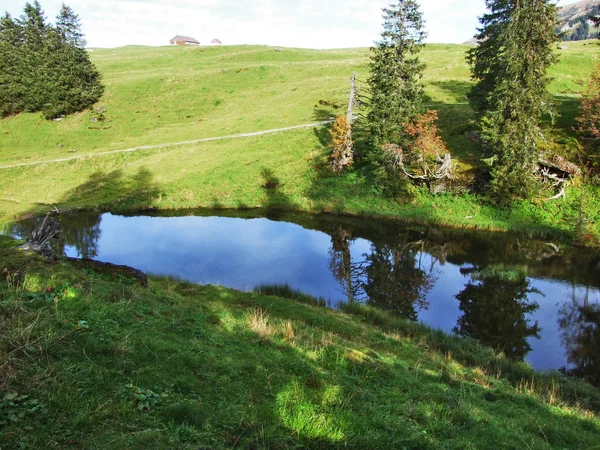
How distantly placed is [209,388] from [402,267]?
20865 millimetres

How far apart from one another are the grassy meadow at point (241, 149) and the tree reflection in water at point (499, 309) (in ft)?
28.8

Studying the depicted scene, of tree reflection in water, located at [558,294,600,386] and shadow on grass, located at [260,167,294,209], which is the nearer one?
tree reflection in water, located at [558,294,600,386]

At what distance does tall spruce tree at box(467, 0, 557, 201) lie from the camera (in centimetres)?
2922

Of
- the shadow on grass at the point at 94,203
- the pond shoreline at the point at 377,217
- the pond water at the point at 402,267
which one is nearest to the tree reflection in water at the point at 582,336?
the pond water at the point at 402,267

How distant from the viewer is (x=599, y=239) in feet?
90.3

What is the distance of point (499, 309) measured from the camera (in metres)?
20.5

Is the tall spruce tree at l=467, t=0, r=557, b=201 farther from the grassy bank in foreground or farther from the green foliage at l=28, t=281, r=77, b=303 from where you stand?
the green foliage at l=28, t=281, r=77, b=303

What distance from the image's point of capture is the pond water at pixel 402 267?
61.0 ft

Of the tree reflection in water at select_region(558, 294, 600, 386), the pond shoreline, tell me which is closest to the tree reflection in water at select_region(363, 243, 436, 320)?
the pond shoreline

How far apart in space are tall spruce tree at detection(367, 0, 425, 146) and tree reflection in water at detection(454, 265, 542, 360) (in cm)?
1747

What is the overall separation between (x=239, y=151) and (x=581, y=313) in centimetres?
4131

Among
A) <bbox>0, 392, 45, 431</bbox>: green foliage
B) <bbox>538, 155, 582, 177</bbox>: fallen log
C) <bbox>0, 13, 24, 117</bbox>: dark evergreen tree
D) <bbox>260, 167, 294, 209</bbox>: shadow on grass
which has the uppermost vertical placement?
<bbox>0, 13, 24, 117</bbox>: dark evergreen tree

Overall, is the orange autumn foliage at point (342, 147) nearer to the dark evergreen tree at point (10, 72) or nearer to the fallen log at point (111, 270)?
the fallen log at point (111, 270)

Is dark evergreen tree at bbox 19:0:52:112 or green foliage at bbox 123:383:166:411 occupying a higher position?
dark evergreen tree at bbox 19:0:52:112
